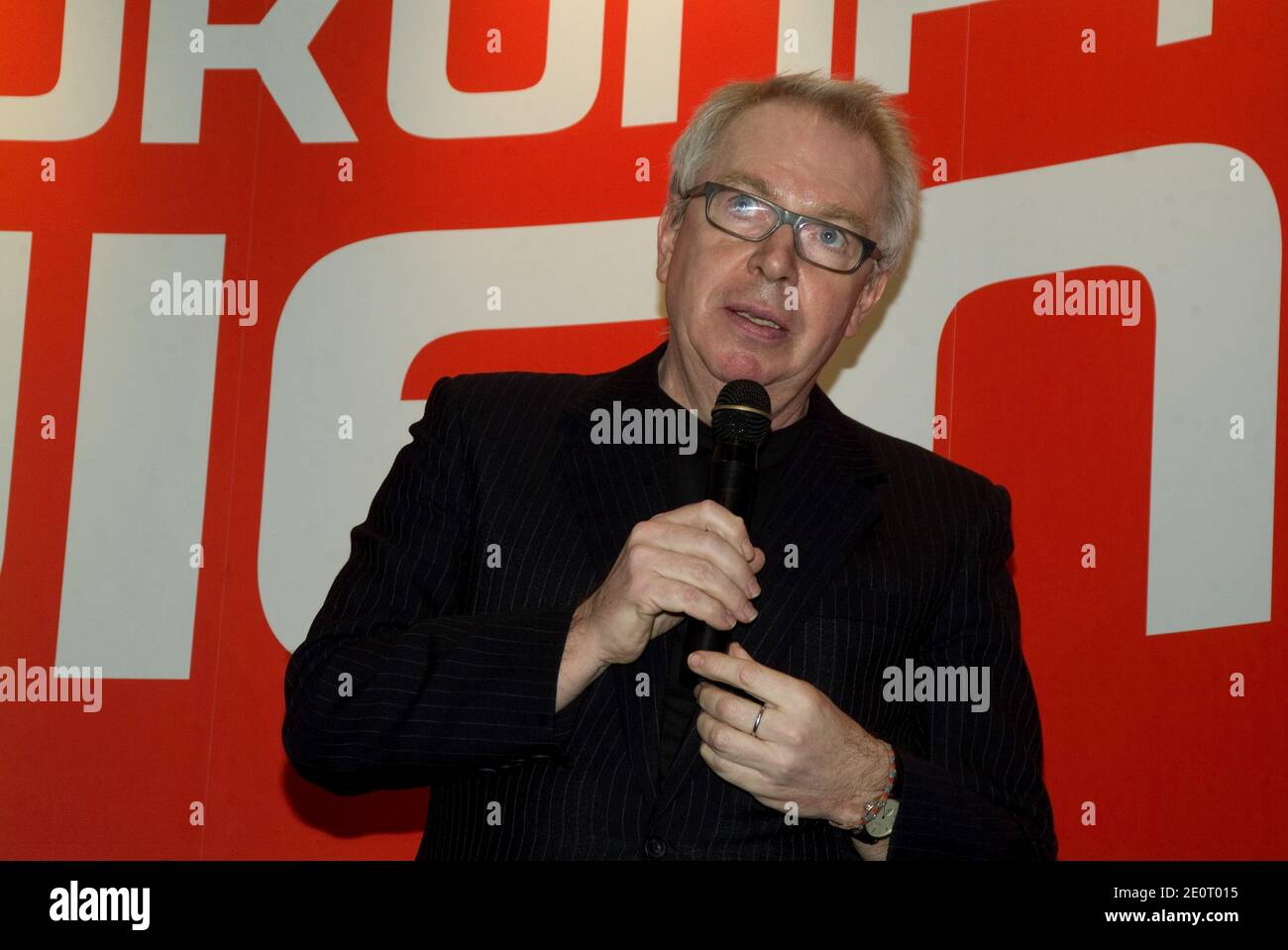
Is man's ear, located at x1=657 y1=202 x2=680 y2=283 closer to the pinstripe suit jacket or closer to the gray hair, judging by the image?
the gray hair

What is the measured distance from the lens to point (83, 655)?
3.69 meters

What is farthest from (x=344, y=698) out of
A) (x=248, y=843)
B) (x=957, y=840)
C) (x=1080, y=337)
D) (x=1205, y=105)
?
(x=1205, y=105)

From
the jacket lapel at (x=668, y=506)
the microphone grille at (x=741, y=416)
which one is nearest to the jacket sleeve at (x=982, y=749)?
the jacket lapel at (x=668, y=506)

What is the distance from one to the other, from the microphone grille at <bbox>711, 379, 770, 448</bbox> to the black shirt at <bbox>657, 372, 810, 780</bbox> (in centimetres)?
9


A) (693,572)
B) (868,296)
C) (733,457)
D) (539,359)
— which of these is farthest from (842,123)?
(539,359)

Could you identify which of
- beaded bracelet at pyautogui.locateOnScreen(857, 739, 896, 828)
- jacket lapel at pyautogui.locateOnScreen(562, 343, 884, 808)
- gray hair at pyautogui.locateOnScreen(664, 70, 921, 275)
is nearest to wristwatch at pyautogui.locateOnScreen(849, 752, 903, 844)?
beaded bracelet at pyautogui.locateOnScreen(857, 739, 896, 828)

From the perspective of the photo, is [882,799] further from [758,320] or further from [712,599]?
[758,320]

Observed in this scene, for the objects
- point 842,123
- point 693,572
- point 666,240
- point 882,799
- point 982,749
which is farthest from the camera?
point 666,240

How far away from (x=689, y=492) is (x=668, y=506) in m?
0.12

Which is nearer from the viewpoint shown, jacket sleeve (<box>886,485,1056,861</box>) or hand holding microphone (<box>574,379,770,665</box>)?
hand holding microphone (<box>574,379,770,665</box>)

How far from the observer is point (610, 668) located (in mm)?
2080

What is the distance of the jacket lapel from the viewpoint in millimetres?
2070

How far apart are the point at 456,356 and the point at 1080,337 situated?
1.76 metres

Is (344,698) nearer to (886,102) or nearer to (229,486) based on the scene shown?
(886,102)
